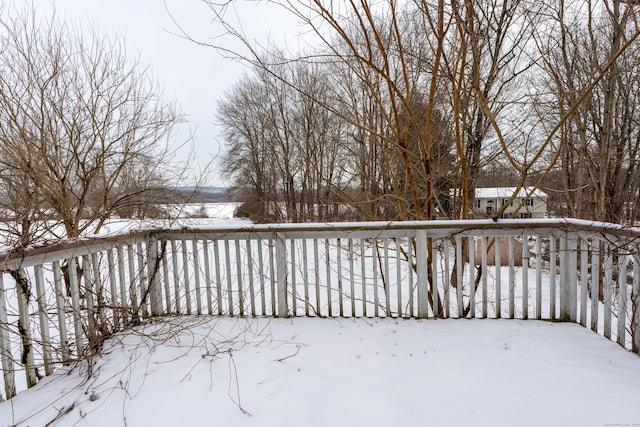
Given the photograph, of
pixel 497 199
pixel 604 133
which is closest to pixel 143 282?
pixel 497 199

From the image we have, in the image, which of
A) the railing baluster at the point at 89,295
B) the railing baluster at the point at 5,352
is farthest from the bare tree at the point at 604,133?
the railing baluster at the point at 5,352

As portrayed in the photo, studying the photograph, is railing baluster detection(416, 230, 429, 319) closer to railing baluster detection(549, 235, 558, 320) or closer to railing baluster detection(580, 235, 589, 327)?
railing baluster detection(549, 235, 558, 320)

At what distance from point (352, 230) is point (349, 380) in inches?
52.0

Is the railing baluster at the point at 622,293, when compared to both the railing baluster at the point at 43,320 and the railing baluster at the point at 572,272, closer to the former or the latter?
the railing baluster at the point at 572,272

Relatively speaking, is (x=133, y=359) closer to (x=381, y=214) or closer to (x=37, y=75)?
(x=37, y=75)

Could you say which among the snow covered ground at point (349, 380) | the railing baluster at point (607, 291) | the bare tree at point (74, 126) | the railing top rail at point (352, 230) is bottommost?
the snow covered ground at point (349, 380)

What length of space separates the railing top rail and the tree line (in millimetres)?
511

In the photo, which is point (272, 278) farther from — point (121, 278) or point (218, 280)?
point (121, 278)

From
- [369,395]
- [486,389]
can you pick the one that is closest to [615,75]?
[486,389]

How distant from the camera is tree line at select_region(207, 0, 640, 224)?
2.78 m

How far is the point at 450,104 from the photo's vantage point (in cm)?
395

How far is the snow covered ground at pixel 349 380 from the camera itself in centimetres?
165

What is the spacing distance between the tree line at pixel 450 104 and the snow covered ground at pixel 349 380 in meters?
1.50

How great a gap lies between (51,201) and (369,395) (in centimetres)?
435
